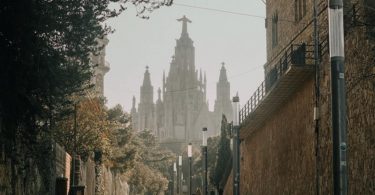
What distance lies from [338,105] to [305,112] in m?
15.2

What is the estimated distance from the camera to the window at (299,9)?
94.5ft

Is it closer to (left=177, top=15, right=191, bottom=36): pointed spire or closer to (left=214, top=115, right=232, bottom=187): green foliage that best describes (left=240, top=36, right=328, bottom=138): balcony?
(left=214, top=115, right=232, bottom=187): green foliage

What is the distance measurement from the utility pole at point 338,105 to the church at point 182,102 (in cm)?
14527

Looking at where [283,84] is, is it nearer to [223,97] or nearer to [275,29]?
[275,29]

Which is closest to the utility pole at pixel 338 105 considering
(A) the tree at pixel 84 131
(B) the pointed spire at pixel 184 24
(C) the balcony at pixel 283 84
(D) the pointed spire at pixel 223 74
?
(C) the balcony at pixel 283 84

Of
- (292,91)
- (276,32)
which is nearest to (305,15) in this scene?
(292,91)

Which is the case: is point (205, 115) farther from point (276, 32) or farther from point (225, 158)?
point (276, 32)

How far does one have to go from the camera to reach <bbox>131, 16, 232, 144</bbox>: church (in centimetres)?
15612

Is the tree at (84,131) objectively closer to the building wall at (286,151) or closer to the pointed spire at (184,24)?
the building wall at (286,151)

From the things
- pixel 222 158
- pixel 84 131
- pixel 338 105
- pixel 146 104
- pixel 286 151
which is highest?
pixel 146 104

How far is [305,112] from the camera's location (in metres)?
24.0

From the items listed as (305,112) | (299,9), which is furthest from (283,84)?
(299,9)

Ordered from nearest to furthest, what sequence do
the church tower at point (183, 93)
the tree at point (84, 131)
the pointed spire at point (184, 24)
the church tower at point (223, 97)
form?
the tree at point (84, 131) → the church tower at point (183, 93) → the pointed spire at point (184, 24) → the church tower at point (223, 97)

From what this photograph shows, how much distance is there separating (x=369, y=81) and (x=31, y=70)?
31.4 feet
